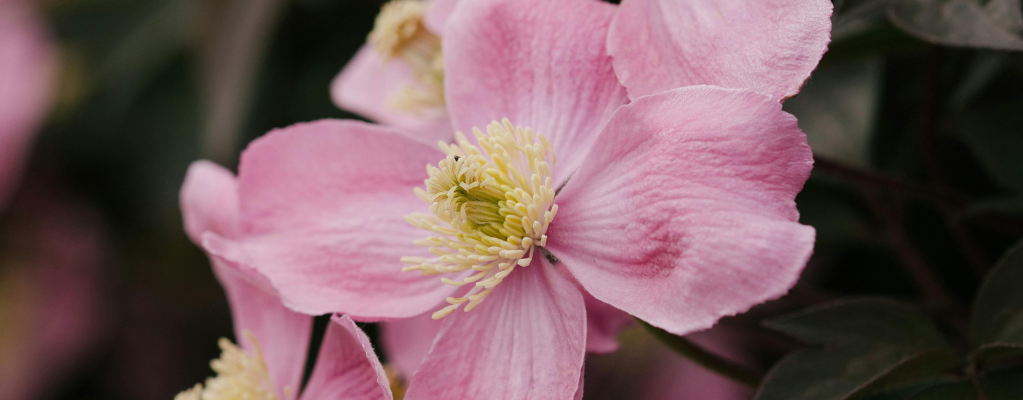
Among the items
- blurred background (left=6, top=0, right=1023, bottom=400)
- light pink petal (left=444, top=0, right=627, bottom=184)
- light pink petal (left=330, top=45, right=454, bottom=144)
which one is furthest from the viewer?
light pink petal (left=330, top=45, right=454, bottom=144)

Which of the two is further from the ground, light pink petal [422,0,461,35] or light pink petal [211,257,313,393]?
light pink petal [422,0,461,35]

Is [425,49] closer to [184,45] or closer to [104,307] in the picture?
[184,45]

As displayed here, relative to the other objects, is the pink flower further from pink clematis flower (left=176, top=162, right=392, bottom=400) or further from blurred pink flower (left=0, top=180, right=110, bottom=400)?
blurred pink flower (left=0, top=180, right=110, bottom=400)

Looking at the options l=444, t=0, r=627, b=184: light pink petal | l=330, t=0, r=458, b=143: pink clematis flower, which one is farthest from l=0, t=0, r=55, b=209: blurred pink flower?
l=444, t=0, r=627, b=184: light pink petal

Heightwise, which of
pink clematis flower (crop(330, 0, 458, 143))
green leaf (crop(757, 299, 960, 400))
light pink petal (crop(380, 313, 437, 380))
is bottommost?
light pink petal (crop(380, 313, 437, 380))

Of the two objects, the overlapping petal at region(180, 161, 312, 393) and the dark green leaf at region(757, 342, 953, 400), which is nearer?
the dark green leaf at region(757, 342, 953, 400)

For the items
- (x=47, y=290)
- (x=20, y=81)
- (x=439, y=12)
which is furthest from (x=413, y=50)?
(x=47, y=290)

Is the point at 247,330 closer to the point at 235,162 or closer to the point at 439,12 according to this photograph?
the point at 439,12
